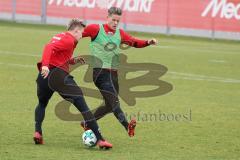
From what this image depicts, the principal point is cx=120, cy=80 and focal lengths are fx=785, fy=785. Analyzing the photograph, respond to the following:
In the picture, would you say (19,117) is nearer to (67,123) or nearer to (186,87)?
(67,123)

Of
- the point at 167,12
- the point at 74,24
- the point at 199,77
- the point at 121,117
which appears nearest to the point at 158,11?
the point at 167,12

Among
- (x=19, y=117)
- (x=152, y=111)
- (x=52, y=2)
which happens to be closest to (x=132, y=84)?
(x=152, y=111)

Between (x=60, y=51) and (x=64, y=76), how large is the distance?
41cm

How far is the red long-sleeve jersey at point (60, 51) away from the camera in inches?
446

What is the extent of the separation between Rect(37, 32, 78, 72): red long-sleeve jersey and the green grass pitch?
1232 mm

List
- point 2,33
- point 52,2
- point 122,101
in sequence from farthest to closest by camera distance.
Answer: point 52,2
point 2,33
point 122,101

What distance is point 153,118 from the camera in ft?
49.4

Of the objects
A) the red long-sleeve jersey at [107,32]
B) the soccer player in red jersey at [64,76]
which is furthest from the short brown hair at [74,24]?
the red long-sleeve jersey at [107,32]

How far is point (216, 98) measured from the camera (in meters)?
18.3

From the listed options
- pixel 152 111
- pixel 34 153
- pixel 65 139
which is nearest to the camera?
pixel 34 153

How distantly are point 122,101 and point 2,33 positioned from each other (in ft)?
61.1

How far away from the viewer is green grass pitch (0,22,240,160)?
11.4 m

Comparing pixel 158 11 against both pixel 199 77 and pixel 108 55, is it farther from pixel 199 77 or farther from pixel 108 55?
pixel 108 55

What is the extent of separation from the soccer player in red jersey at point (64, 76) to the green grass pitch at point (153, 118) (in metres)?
0.36
